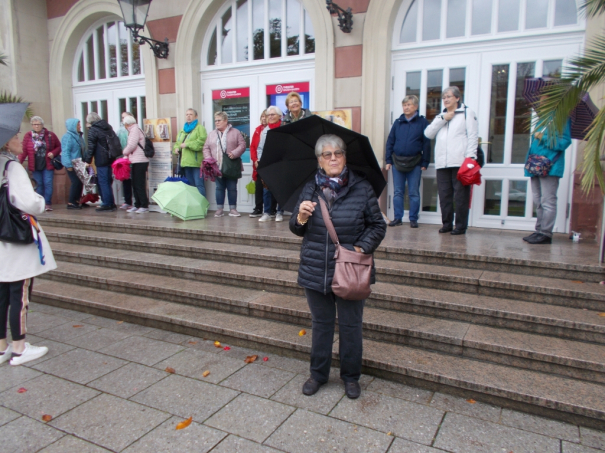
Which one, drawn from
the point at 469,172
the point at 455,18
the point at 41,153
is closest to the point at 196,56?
the point at 41,153

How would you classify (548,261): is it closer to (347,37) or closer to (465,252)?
(465,252)

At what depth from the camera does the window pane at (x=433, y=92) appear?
22.6ft

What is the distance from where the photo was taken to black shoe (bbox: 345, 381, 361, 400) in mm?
3197

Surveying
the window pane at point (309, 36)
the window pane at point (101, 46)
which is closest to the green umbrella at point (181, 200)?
the window pane at point (309, 36)

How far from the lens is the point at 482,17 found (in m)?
6.50

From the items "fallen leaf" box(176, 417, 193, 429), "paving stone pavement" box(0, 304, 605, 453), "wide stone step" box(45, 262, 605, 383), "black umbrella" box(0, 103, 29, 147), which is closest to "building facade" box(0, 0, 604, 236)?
"wide stone step" box(45, 262, 605, 383)

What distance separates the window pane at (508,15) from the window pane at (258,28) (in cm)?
400

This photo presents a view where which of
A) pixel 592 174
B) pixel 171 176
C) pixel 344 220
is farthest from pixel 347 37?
pixel 344 220

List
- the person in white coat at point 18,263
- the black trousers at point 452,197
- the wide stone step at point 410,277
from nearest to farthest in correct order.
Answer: the person in white coat at point 18,263 < the wide stone step at point 410,277 < the black trousers at point 452,197

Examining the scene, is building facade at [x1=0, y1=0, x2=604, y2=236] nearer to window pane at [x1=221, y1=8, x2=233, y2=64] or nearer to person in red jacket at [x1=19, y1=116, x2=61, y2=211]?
window pane at [x1=221, y1=8, x2=233, y2=64]

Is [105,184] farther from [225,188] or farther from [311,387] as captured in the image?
[311,387]

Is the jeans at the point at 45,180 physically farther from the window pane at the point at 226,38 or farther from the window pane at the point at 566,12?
the window pane at the point at 566,12

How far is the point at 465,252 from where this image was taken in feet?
15.6

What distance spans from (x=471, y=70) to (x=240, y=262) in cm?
438
